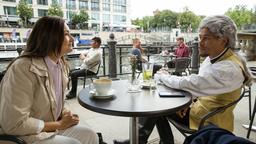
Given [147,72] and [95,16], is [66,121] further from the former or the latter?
[95,16]

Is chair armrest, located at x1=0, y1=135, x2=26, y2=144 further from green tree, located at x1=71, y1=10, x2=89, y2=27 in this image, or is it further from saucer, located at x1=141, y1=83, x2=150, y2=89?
green tree, located at x1=71, y1=10, x2=89, y2=27

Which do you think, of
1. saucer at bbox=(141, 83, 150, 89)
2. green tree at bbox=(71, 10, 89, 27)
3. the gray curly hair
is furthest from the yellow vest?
green tree at bbox=(71, 10, 89, 27)

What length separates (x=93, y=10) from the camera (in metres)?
41.8

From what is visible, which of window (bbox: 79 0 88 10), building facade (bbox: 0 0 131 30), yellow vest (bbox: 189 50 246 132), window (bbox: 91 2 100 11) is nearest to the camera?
yellow vest (bbox: 189 50 246 132)

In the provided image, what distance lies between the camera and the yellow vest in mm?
1651

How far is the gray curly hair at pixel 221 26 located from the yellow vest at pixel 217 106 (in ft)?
0.41

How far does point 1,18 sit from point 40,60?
36270 millimetres

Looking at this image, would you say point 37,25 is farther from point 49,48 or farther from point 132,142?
point 132,142

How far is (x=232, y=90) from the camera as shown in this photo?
161 centimetres

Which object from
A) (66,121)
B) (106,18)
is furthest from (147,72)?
(106,18)

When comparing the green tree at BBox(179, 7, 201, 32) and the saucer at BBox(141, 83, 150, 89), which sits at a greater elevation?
the green tree at BBox(179, 7, 201, 32)

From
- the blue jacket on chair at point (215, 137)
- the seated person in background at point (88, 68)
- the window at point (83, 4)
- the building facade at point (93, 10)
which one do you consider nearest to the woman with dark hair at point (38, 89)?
the blue jacket on chair at point (215, 137)

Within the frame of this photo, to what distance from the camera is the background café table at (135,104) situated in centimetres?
131

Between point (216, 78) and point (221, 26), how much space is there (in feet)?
1.31
